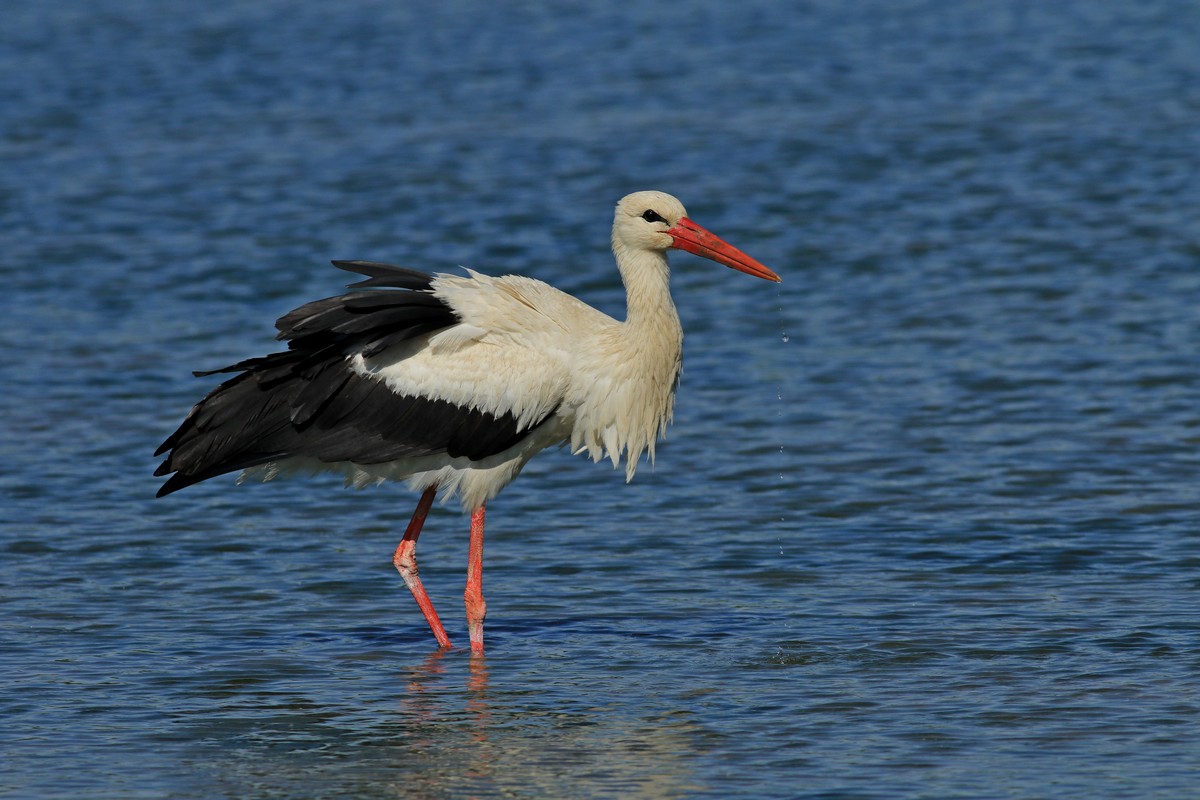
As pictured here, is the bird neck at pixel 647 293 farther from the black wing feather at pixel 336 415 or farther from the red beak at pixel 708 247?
the black wing feather at pixel 336 415

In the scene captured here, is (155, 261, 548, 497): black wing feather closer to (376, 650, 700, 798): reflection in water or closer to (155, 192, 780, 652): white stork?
(155, 192, 780, 652): white stork

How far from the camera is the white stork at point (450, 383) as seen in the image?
9.85 metres

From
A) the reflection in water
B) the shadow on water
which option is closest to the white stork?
the reflection in water

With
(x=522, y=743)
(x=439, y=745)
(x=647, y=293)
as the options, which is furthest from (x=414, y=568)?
(x=522, y=743)

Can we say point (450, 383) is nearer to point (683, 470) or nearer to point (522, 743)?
point (522, 743)

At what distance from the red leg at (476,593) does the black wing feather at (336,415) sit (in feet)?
1.47

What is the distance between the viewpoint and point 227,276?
1961 centimetres

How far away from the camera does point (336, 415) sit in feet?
32.8

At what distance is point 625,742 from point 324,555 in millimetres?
3759

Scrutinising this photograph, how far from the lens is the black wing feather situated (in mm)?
9898

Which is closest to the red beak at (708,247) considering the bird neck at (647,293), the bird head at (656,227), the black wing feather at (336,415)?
the bird head at (656,227)

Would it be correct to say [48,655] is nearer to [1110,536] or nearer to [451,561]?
[451,561]

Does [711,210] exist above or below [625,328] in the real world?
below

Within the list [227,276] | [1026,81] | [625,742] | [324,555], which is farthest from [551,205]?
[625,742]
